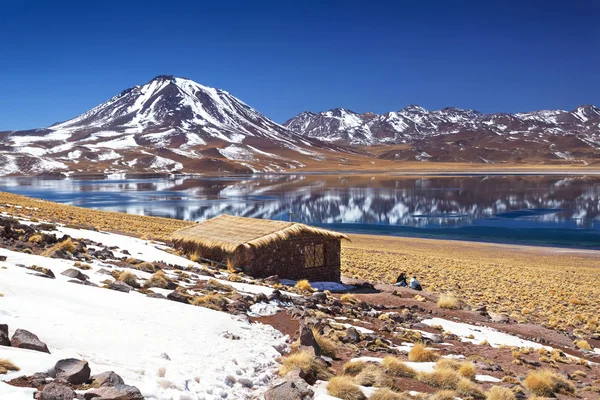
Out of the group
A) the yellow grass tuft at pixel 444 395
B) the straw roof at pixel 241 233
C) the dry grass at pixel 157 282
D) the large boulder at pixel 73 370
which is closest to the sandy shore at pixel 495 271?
the straw roof at pixel 241 233

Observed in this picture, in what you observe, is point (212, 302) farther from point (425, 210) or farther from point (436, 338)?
point (425, 210)

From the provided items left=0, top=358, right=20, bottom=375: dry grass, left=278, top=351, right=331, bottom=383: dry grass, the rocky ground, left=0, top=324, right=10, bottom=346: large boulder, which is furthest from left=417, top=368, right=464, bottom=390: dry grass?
left=0, top=324, right=10, bottom=346: large boulder

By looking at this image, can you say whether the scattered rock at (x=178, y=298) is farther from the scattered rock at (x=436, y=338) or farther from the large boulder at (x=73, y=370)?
the scattered rock at (x=436, y=338)

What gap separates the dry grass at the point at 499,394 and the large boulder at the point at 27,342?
590cm

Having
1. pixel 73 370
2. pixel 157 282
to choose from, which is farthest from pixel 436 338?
pixel 73 370

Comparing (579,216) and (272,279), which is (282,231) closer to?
(272,279)

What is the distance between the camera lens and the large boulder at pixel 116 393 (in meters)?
5.18

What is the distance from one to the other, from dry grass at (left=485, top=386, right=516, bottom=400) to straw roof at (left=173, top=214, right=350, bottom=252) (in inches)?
407

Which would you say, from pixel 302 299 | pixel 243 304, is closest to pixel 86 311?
pixel 243 304

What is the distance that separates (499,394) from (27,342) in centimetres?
625

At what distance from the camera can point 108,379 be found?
5.58m

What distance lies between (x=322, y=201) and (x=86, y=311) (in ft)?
208

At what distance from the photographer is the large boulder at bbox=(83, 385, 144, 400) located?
204 inches

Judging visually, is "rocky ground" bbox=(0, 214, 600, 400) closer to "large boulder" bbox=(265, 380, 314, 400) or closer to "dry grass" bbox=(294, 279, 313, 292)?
"large boulder" bbox=(265, 380, 314, 400)
